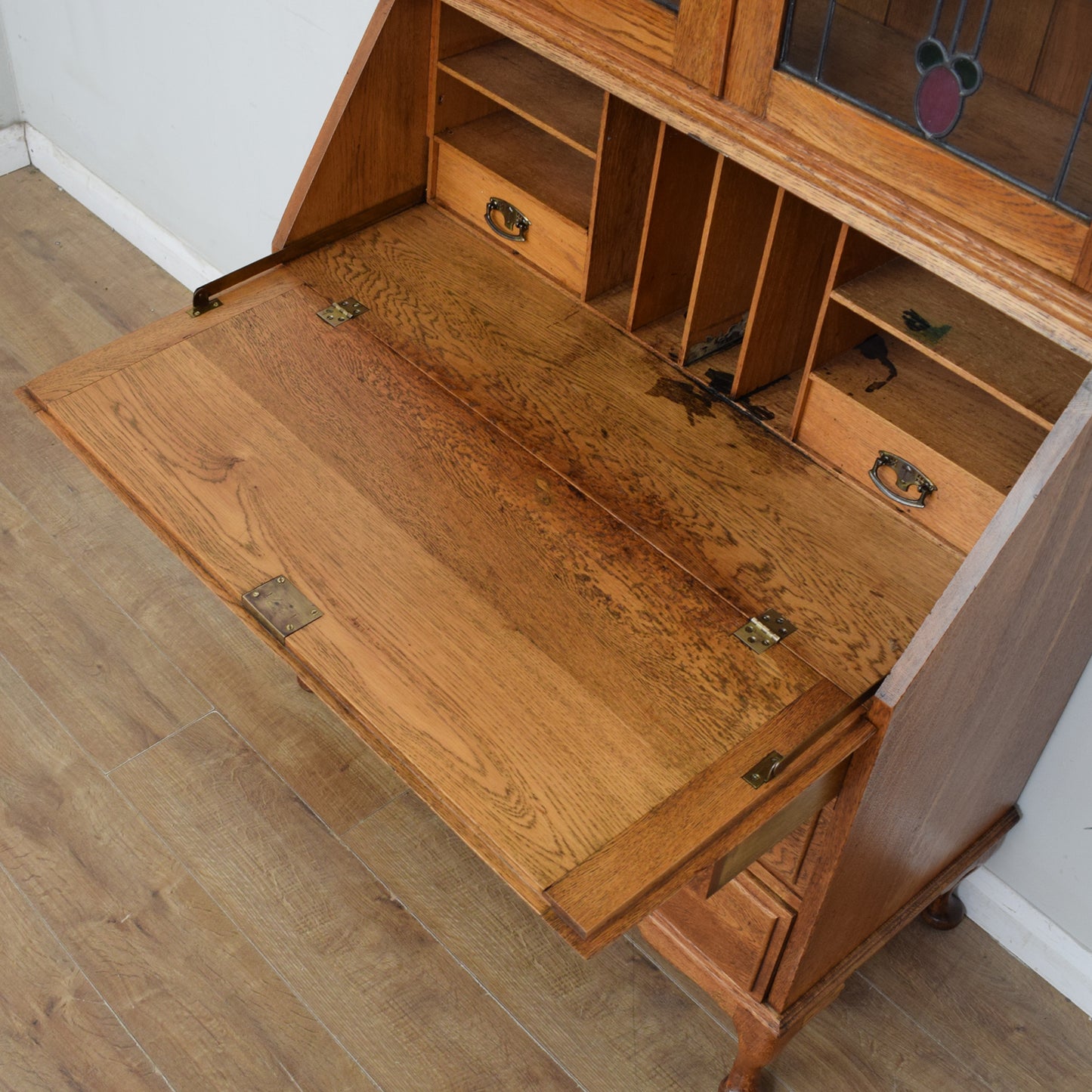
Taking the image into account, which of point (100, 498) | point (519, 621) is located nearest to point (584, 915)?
point (519, 621)

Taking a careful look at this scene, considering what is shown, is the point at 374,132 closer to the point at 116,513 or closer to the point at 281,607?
the point at 281,607

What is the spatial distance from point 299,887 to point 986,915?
1102mm

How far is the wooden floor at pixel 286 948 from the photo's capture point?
1.94 meters

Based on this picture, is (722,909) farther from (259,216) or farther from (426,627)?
(259,216)

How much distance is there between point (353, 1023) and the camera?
1970mm

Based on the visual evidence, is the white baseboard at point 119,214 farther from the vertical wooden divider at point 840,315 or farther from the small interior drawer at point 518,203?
the vertical wooden divider at point 840,315

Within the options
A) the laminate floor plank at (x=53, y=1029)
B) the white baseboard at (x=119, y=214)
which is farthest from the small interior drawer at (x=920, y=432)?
the white baseboard at (x=119, y=214)

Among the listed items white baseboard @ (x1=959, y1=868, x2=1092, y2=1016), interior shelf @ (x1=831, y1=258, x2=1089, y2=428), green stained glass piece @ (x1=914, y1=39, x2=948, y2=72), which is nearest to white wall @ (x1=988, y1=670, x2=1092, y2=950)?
white baseboard @ (x1=959, y1=868, x2=1092, y2=1016)

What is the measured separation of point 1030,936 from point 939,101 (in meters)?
1.42

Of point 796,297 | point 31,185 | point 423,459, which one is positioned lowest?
point 31,185

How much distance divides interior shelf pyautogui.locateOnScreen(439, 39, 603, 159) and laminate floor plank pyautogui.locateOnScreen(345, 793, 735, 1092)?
1107mm

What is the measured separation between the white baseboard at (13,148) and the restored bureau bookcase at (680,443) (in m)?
2.07

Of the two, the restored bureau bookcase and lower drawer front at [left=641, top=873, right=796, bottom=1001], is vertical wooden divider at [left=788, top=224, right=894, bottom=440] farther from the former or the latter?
lower drawer front at [left=641, top=873, right=796, bottom=1001]

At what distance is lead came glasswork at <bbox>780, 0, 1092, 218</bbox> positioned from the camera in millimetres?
1125
